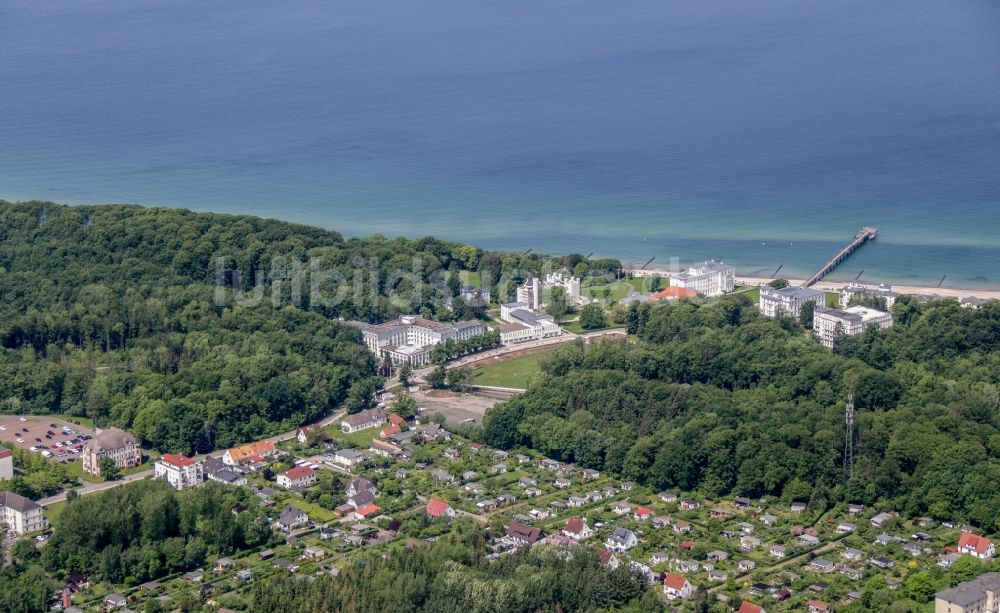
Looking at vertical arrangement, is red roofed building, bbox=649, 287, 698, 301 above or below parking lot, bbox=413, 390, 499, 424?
above

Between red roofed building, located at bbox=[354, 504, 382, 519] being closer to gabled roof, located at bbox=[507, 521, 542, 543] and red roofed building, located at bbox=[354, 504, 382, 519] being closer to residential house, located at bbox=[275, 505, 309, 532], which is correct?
residential house, located at bbox=[275, 505, 309, 532]

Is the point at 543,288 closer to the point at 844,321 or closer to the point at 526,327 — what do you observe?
the point at 526,327

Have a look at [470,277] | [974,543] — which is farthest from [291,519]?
[470,277]

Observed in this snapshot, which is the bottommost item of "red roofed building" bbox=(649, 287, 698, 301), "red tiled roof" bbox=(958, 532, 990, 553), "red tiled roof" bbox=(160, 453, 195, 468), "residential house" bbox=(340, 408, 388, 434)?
"red tiled roof" bbox=(958, 532, 990, 553)

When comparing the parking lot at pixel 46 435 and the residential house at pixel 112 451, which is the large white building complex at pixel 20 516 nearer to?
the residential house at pixel 112 451

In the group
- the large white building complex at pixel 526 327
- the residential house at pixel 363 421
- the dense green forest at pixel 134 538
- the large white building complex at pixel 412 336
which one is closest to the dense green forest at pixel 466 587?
the dense green forest at pixel 134 538

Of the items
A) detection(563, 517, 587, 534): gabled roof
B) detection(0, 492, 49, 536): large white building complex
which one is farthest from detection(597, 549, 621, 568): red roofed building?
detection(0, 492, 49, 536): large white building complex

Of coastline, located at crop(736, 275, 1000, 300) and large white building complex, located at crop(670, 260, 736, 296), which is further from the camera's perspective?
large white building complex, located at crop(670, 260, 736, 296)
